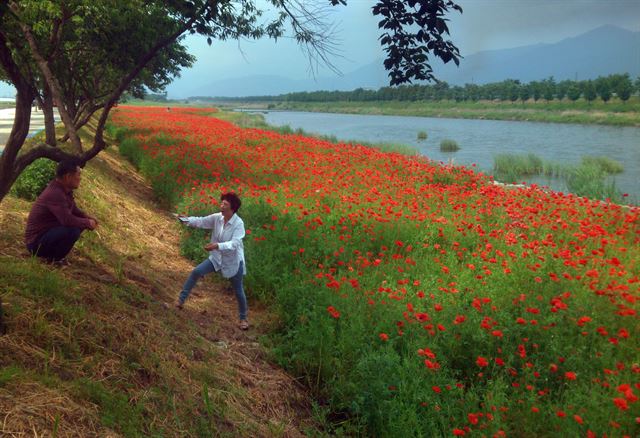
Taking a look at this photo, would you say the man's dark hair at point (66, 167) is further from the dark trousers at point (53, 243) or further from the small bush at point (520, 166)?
the small bush at point (520, 166)

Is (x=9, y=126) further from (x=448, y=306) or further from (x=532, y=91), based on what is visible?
(x=532, y=91)

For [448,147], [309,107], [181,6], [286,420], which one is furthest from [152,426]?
[309,107]

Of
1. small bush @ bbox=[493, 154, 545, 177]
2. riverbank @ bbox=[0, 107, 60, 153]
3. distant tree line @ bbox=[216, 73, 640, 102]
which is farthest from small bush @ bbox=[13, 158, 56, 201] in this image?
distant tree line @ bbox=[216, 73, 640, 102]

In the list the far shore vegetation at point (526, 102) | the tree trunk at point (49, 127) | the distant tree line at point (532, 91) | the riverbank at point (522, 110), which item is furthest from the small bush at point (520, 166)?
the distant tree line at point (532, 91)

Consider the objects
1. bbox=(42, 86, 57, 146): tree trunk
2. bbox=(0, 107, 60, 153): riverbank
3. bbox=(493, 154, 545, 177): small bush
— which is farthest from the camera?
bbox=(493, 154, 545, 177): small bush

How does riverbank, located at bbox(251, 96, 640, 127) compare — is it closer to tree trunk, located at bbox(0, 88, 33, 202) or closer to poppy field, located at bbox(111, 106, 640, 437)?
poppy field, located at bbox(111, 106, 640, 437)

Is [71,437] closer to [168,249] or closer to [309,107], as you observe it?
[168,249]

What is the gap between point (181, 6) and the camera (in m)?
4.84

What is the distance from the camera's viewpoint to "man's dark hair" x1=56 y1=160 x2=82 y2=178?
4129 millimetres

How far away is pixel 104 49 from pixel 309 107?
409 ft

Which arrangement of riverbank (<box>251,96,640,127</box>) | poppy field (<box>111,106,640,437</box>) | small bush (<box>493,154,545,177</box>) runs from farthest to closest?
riverbank (<box>251,96,640,127</box>) → small bush (<box>493,154,545,177</box>) → poppy field (<box>111,106,640,437</box>)

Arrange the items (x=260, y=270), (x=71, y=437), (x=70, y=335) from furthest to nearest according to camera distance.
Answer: (x=260, y=270) → (x=70, y=335) → (x=71, y=437)

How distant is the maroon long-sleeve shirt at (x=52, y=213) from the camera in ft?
14.1

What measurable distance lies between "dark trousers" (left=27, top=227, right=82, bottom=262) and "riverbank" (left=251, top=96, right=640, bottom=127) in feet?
190
